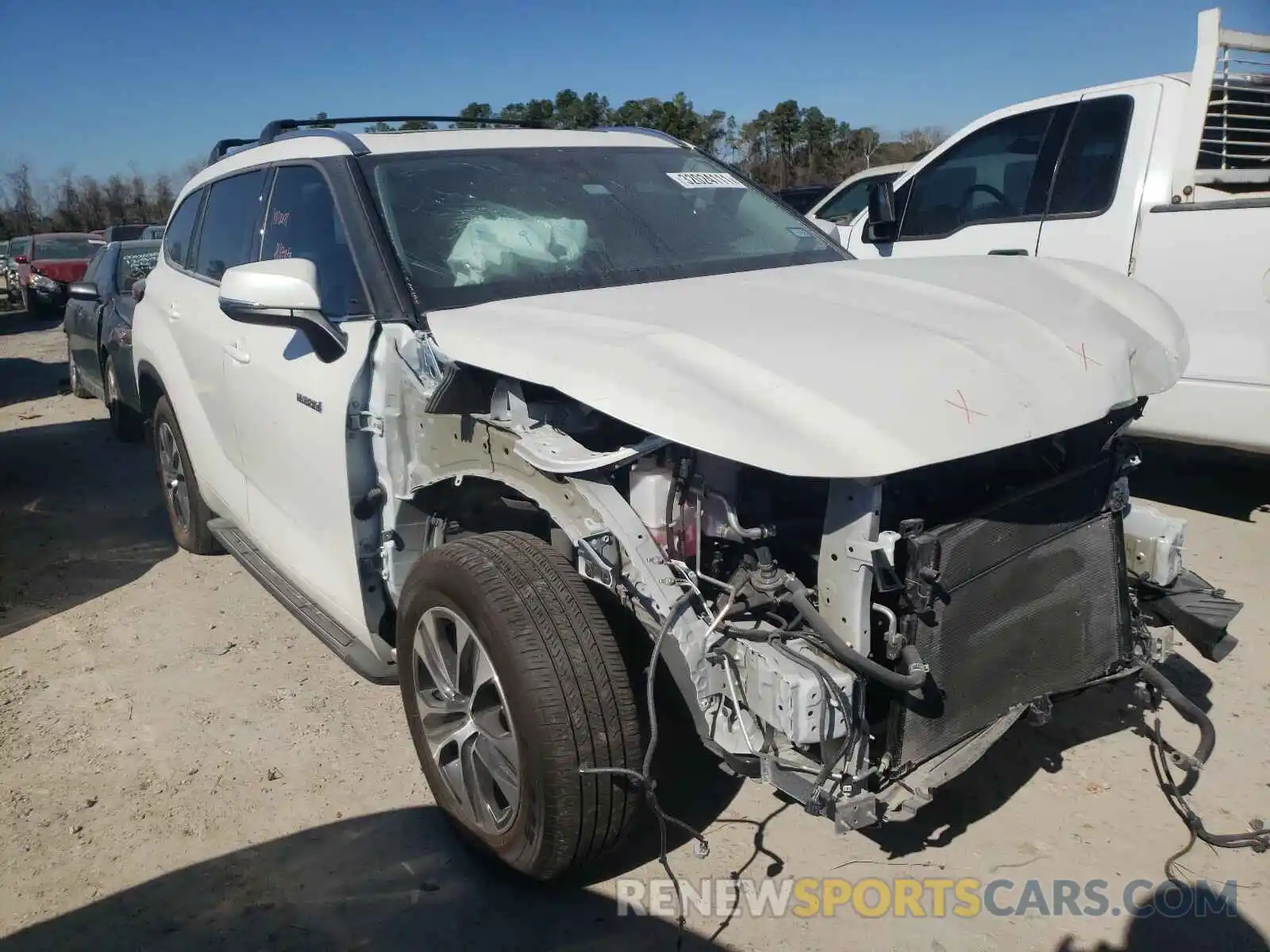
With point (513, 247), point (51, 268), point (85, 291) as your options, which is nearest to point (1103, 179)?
point (513, 247)

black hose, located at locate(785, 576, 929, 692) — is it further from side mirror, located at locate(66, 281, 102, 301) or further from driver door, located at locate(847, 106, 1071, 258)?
side mirror, located at locate(66, 281, 102, 301)

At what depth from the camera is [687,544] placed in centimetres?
238

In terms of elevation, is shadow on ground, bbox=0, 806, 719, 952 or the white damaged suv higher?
the white damaged suv

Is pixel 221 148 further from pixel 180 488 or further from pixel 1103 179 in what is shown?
pixel 1103 179

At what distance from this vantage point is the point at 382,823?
3010 millimetres

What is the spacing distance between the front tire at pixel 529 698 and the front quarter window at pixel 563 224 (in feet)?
2.85

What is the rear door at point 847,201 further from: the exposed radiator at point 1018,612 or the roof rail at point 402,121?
the exposed radiator at point 1018,612

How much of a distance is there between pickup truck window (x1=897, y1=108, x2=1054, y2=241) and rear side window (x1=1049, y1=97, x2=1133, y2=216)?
0.40 feet

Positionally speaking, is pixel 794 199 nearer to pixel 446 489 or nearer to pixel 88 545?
pixel 88 545

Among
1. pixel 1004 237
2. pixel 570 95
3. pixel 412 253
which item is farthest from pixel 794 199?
pixel 570 95

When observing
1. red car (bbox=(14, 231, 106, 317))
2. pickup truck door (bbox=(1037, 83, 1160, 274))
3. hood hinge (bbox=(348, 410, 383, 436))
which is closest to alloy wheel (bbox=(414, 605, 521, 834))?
hood hinge (bbox=(348, 410, 383, 436))

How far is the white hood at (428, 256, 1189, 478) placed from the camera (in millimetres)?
1989

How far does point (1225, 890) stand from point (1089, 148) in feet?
14.0

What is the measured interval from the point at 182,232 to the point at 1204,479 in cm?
580
